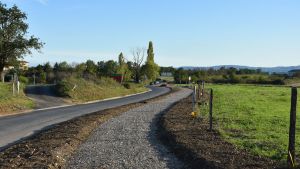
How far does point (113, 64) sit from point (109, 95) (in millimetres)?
67294

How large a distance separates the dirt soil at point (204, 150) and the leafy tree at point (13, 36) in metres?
34.4

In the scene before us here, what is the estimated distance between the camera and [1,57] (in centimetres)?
4844

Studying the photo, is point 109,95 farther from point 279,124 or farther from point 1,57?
point 279,124

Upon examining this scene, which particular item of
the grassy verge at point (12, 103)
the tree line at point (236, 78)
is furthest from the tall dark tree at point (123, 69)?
the grassy verge at point (12, 103)

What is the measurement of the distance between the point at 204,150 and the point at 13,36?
40246 millimetres

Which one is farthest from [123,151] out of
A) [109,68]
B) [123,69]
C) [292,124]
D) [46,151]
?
[109,68]

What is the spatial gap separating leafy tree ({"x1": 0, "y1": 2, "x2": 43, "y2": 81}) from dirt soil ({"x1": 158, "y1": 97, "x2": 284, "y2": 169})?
34.4 meters

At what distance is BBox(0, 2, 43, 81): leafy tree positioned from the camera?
47.2 m

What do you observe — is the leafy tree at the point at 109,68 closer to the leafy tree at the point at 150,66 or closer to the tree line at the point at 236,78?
the leafy tree at the point at 150,66

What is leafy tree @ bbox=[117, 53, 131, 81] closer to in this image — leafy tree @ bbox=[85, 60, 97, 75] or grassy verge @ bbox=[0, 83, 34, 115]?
leafy tree @ bbox=[85, 60, 97, 75]

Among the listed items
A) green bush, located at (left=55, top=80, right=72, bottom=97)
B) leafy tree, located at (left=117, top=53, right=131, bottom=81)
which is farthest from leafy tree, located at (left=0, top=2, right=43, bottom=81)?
leafy tree, located at (left=117, top=53, right=131, bottom=81)

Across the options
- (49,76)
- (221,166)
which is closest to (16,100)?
(221,166)

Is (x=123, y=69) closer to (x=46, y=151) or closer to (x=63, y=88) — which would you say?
(x=63, y=88)

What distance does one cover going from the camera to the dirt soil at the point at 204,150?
9.78m
